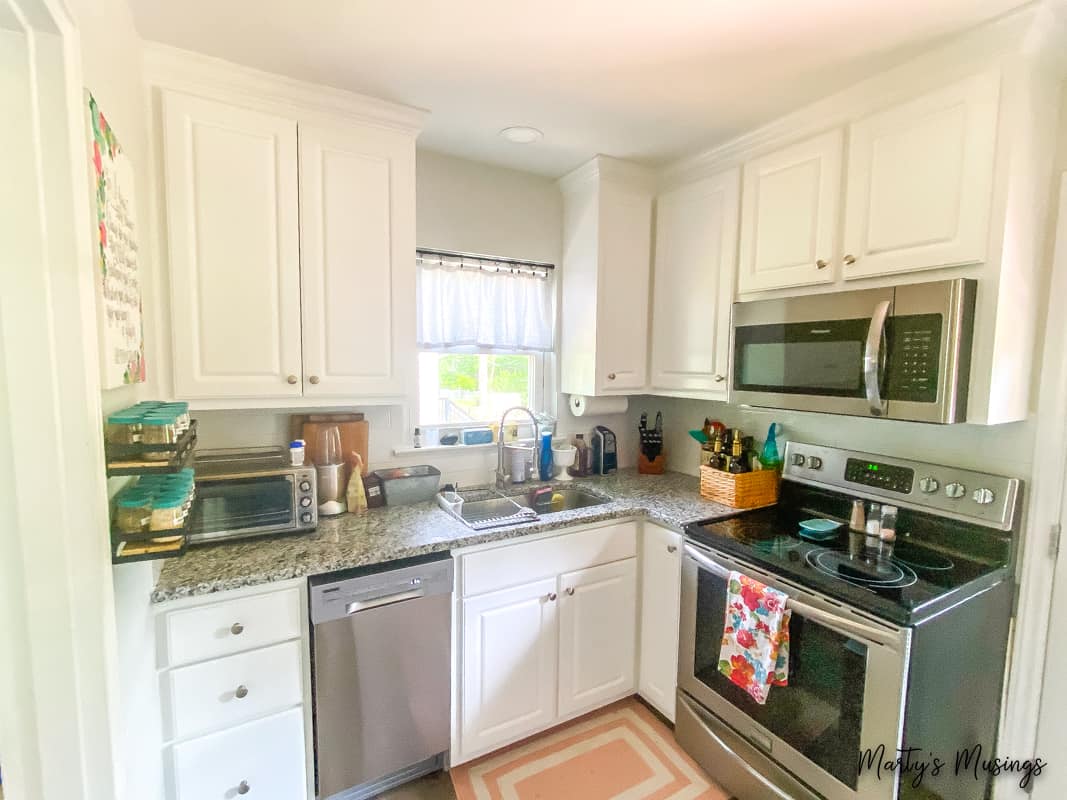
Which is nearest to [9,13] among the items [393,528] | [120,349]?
[120,349]

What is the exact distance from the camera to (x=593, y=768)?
6.08 ft

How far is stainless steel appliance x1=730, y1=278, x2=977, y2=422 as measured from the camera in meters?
1.40

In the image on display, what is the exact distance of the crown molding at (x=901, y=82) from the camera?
1302mm

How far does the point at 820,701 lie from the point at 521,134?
7.13 feet

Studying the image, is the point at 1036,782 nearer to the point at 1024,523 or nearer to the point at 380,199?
the point at 1024,523

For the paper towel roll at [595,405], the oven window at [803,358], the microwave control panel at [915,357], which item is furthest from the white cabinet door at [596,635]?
the microwave control panel at [915,357]

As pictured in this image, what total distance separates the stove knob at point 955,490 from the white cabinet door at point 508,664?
Answer: 52.4 inches

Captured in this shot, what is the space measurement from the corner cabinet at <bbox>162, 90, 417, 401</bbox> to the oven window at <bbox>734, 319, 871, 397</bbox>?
4.22ft

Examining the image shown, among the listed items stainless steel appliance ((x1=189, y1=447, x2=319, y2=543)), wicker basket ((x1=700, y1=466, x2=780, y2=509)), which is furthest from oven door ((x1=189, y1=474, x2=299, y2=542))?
wicker basket ((x1=700, y1=466, x2=780, y2=509))

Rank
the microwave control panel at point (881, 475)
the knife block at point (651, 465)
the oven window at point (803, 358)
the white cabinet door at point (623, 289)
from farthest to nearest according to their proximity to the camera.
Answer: the knife block at point (651, 465), the white cabinet door at point (623, 289), the microwave control panel at point (881, 475), the oven window at point (803, 358)

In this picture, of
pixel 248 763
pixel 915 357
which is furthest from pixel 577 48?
pixel 248 763

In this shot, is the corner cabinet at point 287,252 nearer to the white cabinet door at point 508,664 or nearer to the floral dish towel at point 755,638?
the white cabinet door at point 508,664

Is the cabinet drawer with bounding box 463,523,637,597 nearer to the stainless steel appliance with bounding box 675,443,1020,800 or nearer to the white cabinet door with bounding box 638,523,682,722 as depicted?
the white cabinet door with bounding box 638,523,682,722

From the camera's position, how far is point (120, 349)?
1089mm
